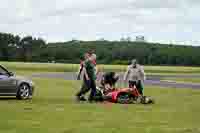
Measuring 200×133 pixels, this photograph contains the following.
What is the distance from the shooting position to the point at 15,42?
499 ft

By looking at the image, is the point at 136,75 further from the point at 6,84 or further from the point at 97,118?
the point at 97,118

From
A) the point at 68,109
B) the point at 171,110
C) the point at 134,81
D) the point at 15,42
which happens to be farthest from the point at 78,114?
the point at 15,42

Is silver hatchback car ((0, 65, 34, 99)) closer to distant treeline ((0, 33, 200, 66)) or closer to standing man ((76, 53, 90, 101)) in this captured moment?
standing man ((76, 53, 90, 101))

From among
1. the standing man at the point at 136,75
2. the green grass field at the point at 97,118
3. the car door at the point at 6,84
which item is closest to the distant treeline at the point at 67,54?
the standing man at the point at 136,75

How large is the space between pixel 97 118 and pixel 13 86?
700 centimetres

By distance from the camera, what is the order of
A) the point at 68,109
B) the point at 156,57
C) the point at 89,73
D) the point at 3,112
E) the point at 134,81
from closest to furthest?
1. the point at 3,112
2. the point at 68,109
3. the point at 89,73
4. the point at 134,81
5. the point at 156,57

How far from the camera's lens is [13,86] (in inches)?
912

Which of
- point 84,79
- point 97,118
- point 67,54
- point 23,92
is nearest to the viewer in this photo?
point 97,118

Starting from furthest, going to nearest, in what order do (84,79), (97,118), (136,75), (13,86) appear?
1. (136,75)
2. (84,79)
3. (13,86)
4. (97,118)

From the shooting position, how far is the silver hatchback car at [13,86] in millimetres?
22766

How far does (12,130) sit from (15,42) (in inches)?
5504

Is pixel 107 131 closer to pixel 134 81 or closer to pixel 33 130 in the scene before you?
pixel 33 130

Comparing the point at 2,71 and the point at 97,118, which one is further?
the point at 2,71

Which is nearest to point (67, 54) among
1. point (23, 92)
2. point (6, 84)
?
point (23, 92)
